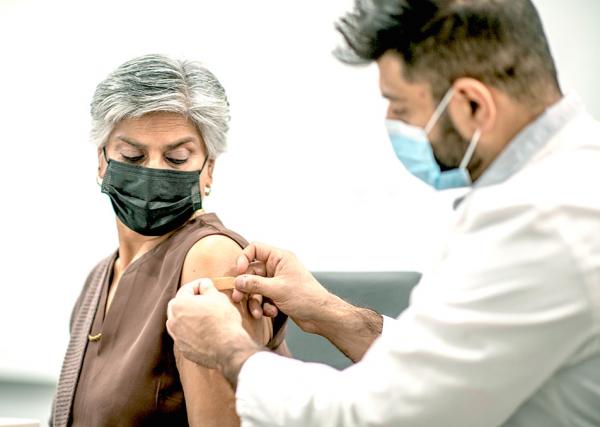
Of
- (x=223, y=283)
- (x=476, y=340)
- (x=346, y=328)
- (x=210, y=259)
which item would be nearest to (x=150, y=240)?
(x=210, y=259)

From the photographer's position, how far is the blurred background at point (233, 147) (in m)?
2.92

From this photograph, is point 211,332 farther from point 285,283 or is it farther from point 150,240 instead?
point 150,240

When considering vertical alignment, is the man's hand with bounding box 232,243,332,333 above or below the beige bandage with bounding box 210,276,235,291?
below

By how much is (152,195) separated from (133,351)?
38 cm

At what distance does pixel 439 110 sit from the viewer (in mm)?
1257

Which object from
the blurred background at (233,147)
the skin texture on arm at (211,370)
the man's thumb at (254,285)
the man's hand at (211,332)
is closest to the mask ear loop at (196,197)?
the skin texture on arm at (211,370)

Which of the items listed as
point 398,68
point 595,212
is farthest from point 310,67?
point 595,212

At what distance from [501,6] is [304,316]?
2.71ft

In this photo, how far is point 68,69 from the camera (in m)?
3.34

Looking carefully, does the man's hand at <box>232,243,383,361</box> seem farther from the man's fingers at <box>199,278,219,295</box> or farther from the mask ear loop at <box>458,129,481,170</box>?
the mask ear loop at <box>458,129,481,170</box>

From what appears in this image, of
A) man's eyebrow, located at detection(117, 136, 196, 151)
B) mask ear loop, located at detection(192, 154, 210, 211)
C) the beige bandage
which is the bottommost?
the beige bandage

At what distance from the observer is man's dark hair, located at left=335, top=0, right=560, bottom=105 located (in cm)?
121

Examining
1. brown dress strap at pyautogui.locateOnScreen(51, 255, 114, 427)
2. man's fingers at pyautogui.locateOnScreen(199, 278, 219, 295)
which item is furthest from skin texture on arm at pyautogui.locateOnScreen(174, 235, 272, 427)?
brown dress strap at pyautogui.locateOnScreen(51, 255, 114, 427)

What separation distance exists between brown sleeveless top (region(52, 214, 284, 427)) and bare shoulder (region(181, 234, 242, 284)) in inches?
0.9
